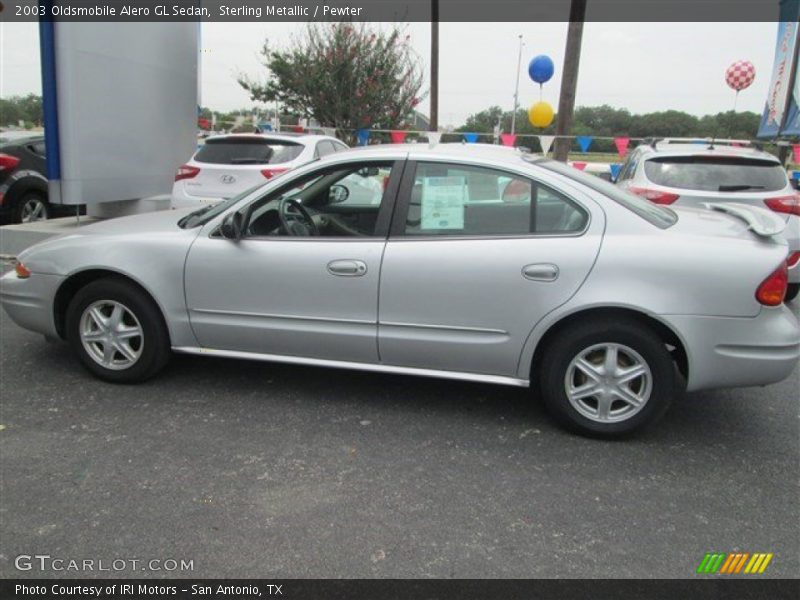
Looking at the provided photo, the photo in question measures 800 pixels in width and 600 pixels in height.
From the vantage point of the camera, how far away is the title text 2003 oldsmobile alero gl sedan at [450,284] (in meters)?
3.39

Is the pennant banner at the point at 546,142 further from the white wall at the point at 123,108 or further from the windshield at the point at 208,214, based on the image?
the windshield at the point at 208,214

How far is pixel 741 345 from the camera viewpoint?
11.1 ft

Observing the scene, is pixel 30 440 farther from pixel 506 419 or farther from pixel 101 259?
pixel 506 419

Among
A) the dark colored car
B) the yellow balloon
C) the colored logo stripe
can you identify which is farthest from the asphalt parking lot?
the yellow balloon

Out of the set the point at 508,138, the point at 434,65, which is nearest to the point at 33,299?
the point at 508,138

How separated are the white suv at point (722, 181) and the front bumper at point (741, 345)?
280cm

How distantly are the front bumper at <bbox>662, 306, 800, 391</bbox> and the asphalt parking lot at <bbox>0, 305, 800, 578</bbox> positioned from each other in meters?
0.46

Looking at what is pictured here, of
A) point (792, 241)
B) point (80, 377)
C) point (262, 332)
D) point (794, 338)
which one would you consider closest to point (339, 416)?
point (262, 332)

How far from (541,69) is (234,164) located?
413 inches

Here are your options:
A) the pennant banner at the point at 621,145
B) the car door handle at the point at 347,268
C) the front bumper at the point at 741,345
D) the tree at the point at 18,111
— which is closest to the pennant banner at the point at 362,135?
the pennant banner at the point at 621,145

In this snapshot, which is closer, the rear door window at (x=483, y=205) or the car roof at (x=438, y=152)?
the rear door window at (x=483, y=205)

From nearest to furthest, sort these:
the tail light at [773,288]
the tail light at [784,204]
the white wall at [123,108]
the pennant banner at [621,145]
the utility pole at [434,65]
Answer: the tail light at [773,288] < the tail light at [784,204] < the white wall at [123,108] < the pennant banner at [621,145] < the utility pole at [434,65]

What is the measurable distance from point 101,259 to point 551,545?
311 cm
